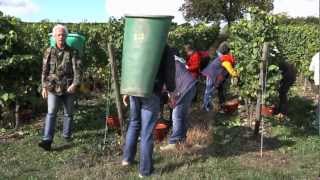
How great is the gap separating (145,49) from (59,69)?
6.82ft

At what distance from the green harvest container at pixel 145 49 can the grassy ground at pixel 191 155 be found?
1.04 metres

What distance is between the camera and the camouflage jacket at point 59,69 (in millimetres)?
7906

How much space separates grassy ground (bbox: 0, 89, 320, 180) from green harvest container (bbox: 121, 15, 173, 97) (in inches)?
40.9

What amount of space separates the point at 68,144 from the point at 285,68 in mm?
4726

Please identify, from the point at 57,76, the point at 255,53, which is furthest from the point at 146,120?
the point at 255,53

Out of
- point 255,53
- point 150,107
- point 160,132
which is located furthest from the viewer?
point 255,53

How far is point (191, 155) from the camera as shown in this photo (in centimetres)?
755

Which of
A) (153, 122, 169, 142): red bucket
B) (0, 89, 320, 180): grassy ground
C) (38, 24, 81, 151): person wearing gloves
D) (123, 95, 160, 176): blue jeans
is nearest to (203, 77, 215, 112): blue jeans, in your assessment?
(0, 89, 320, 180): grassy ground

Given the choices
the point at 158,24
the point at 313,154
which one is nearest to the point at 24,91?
the point at 158,24

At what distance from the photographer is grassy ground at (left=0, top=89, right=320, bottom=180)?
6730 mm

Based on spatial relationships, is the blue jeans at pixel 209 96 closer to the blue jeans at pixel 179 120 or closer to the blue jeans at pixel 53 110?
the blue jeans at pixel 179 120

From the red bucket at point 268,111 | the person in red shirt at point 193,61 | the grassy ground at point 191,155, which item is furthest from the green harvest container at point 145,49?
the person in red shirt at point 193,61

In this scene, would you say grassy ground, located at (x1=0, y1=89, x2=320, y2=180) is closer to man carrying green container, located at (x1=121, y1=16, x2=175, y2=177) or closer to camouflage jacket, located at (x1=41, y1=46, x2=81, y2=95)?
man carrying green container, located at (x1=121, y1=16, x2=175, y2=177)

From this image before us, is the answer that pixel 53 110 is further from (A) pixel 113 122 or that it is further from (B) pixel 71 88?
(A) pixel 113 122
